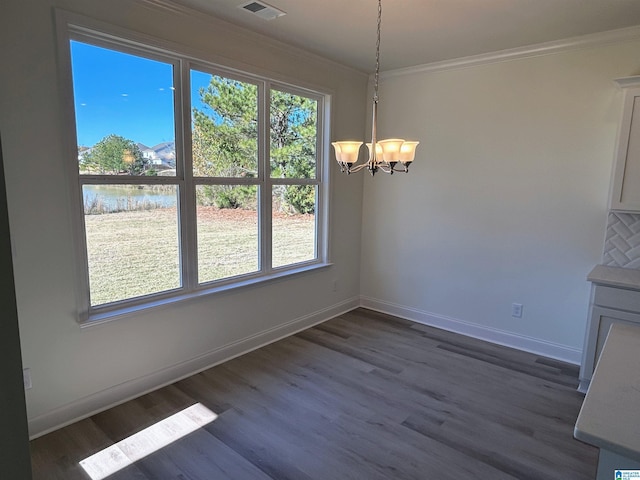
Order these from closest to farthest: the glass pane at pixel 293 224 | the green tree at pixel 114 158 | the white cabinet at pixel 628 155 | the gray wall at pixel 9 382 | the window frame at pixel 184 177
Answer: the gray wall at pixel 9 382 → the window frame at pixel 184 177 → the green tree at pixel 114 158 → the white cabinet at pixel 628 155 → the glass pane at pixel 293 224

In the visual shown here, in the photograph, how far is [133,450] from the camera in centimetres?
212

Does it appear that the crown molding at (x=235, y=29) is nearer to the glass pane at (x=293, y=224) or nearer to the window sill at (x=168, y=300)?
the glass pane at (x=293, y=224)

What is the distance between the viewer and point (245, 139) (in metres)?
3.24

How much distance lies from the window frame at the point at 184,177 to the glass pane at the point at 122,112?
51 millimetres

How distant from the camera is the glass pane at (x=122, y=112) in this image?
2.31m

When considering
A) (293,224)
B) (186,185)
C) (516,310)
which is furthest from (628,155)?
(186,185)

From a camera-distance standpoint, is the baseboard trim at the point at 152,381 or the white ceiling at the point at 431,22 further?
the white ceiling at the point at 431,22

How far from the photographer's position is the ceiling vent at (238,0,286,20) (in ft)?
8.29

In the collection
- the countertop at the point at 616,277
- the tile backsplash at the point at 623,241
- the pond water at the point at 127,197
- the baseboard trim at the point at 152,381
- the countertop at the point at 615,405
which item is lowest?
the baseboard trim at the point at 152,381

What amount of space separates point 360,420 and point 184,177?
6.85 feet

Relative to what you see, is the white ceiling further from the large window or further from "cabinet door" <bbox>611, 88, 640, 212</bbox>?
"cabinet door" <bbox>611, 88, 640, 212</bbox>

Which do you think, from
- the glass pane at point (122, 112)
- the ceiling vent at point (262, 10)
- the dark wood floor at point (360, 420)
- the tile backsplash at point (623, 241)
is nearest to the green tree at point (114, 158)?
the glass pane at point (122, 112)

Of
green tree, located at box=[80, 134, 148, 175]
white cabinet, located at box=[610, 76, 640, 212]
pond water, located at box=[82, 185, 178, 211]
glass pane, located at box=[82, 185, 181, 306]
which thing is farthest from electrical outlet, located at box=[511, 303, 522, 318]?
green tree, located at box=[80, 134, 148, 175]

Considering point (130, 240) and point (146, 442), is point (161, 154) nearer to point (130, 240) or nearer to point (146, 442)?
point (130, 240)
